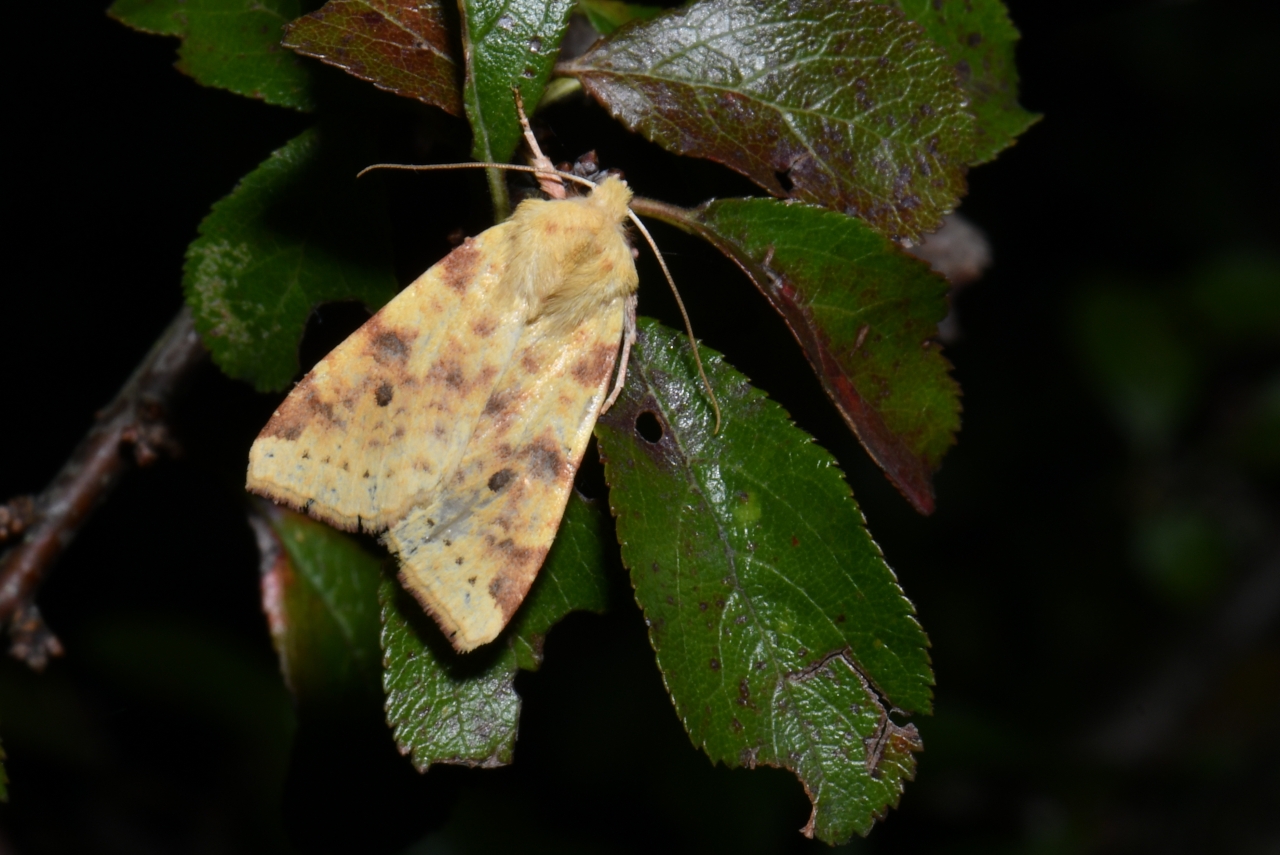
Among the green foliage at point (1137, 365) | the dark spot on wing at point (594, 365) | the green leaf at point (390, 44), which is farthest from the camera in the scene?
the green foliage at point (1137, 365)

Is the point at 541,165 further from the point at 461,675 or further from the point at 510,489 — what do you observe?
the point at 461,675

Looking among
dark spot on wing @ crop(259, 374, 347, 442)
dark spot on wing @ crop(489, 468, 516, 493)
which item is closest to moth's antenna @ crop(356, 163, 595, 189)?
dark spot on wing @ crop(259, 374, 347, 442)

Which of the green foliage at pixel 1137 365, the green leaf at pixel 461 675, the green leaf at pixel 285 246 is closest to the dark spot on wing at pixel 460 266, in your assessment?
the green leaf at pixel 285 246

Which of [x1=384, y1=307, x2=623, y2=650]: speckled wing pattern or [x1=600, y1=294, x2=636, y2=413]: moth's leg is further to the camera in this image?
[x1=600, y1=294, x2=636, y2=413]: moth's leg

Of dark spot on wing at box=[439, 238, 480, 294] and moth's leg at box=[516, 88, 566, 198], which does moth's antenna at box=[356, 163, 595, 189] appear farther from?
dark spot on wing at box=[439, 238, 480, 294]

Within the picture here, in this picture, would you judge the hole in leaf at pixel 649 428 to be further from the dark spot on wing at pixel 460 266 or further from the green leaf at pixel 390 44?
the green leaf at pixel 390 44

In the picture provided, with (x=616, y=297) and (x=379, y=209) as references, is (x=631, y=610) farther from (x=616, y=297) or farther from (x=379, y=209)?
(x=379, y=209)

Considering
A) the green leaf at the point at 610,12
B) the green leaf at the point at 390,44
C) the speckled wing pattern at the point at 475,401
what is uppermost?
the green leaf at the point at 390,44

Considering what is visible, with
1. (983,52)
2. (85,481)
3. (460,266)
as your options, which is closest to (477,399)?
(460,266)
